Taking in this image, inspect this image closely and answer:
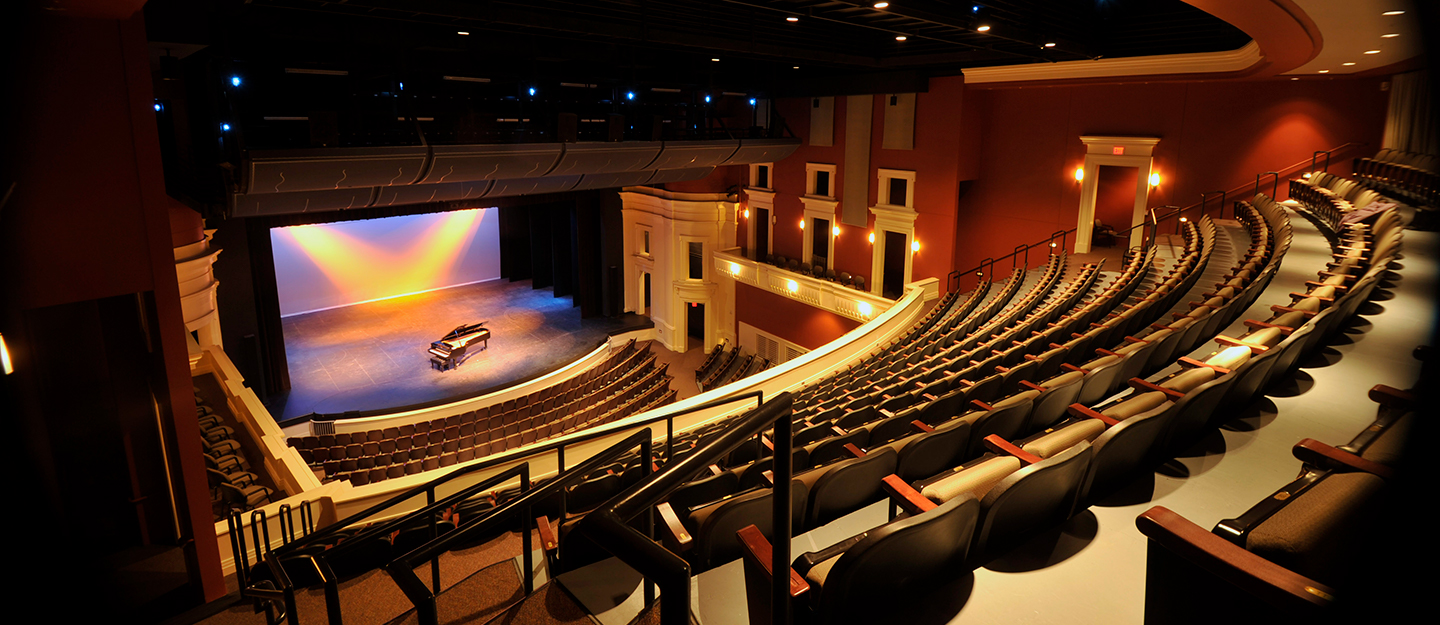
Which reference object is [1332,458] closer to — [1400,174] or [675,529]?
[675,529]

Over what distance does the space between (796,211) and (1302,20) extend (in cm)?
1254

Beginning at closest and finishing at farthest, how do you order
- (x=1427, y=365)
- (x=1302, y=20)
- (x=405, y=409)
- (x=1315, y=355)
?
(x=1427, y=365) < (x=1315, y=355) < (x=1302, y=20) < (x=405, y=409)

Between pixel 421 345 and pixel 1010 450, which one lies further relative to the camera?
pixel 421 345

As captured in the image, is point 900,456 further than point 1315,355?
No

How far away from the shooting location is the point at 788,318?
60.6 ft

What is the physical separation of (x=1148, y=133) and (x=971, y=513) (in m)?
12.3

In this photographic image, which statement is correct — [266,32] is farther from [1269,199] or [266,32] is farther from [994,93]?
[1269,199]

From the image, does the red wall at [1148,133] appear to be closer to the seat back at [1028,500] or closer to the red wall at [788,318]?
the red wall at [788,318]

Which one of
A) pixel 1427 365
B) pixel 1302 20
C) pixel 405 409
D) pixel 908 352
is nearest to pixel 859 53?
pixel 908 352

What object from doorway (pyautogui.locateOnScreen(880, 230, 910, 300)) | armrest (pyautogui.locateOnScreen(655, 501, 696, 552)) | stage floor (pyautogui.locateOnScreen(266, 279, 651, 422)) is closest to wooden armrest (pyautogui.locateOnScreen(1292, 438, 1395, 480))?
armrest (pyautogui.locateOnScreen(655, 501, 696, 552))

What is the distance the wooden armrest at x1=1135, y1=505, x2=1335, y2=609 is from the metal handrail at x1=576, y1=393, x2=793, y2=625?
978 mm

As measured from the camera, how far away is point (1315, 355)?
15.7ft

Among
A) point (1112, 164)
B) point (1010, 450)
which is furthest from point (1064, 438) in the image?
point (1112, 164)

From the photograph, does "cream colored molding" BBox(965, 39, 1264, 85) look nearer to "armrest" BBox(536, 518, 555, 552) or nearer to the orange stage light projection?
"armrest" BBox(536, 518, 555, 552)
